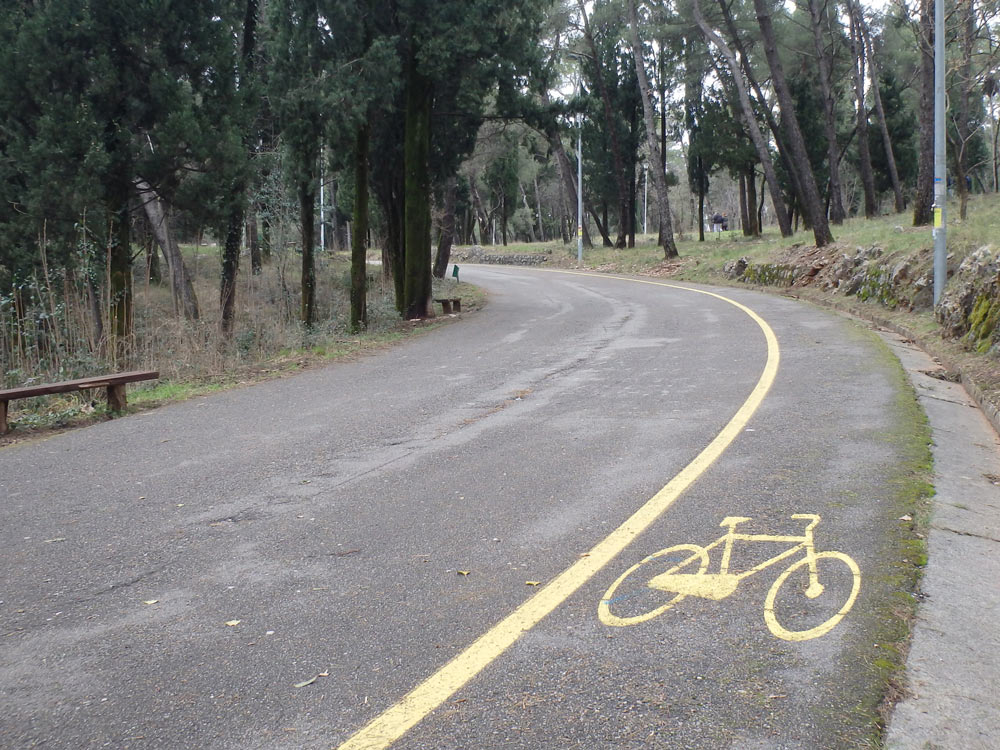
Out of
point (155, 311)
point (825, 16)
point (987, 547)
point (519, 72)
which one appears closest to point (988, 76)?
point (825, 16)

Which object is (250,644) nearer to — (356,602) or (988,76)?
(356,602)

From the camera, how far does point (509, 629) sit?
3857mm

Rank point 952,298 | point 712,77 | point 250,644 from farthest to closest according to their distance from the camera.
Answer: point 712,77, point 952,298, point 250,644

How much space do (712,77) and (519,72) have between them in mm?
23471

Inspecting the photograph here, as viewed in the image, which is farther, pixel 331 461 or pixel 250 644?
pixel 331 461

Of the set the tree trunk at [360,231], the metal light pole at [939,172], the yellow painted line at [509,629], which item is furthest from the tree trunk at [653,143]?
the yellow painted line at [509,629]

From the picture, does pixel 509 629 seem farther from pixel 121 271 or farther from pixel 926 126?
pixel 926 126

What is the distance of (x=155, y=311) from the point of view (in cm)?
2050

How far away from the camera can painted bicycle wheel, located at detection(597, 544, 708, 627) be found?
3969mm

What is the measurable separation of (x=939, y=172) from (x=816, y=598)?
13.1 m

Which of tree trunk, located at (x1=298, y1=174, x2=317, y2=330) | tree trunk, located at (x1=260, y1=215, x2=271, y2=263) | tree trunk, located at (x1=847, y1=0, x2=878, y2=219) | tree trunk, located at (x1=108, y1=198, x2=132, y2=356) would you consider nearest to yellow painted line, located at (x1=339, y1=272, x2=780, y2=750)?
tree trunk, located at (x1=108, y1=198, x2=132, y2=356)

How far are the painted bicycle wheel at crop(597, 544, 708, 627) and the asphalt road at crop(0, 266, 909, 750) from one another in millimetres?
17

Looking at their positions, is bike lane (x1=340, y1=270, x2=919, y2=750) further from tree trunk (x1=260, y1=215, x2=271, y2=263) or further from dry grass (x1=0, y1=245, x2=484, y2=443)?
tree trunk (x1=260, y1=215, x2=271, y2=263)

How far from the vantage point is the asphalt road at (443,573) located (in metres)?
3.21
